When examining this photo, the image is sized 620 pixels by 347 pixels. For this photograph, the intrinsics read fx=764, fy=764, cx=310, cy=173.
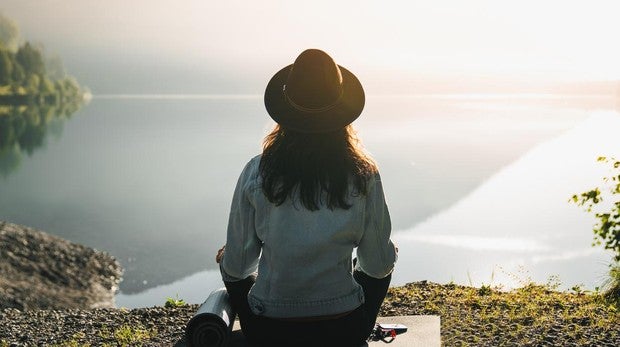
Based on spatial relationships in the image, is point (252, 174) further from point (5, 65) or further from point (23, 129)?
point (5, 65)

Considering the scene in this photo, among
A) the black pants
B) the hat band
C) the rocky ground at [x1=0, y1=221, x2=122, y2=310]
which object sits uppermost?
the rocky ground at [x1=0, y1=221, x2=122, y2=310]

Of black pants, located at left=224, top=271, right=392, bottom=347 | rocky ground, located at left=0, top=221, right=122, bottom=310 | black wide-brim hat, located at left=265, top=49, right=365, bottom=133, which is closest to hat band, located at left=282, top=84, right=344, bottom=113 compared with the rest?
black wide-brim hat, located at left=265, top=49, right=365, bottom=133

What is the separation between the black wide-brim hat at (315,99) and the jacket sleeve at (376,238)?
39 cm

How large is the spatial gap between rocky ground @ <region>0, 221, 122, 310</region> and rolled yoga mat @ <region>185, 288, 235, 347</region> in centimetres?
1379

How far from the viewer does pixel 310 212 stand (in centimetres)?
400

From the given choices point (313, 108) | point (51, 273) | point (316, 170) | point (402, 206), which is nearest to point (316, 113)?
point (313, 108)

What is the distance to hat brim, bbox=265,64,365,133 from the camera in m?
3.96

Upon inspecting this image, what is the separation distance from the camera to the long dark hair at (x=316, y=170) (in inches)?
156

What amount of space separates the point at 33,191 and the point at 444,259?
77.2 ft

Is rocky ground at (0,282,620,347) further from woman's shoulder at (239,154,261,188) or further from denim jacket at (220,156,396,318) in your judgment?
woman's shoulder at (239,154,261,188)

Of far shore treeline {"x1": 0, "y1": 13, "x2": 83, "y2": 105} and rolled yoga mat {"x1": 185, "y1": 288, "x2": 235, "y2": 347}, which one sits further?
far shore treeline {"x1": 0, "y1": 13, "x2": 83, "y2": 105}

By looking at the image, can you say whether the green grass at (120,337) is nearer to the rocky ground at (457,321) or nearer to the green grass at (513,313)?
the rocky ground at (457,321)

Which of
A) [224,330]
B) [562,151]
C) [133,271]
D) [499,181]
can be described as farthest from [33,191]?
[224,330]

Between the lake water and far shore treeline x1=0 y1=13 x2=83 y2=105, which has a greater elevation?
far shore treeline x1=0 y1=13 x2=83 y2=105
